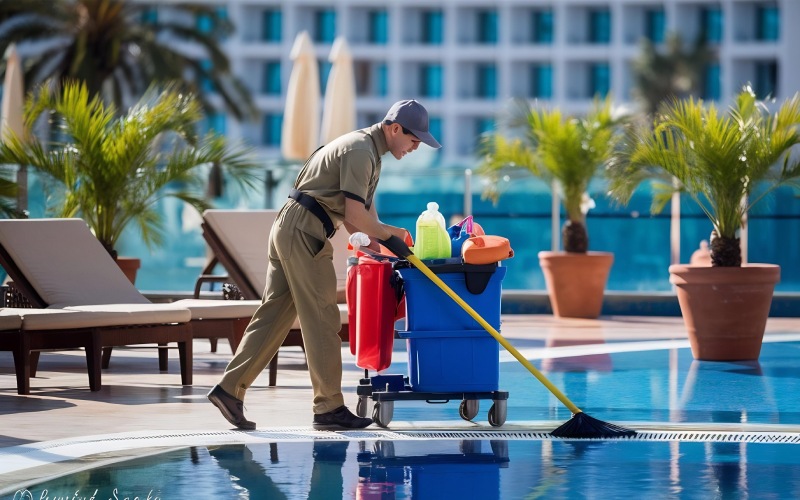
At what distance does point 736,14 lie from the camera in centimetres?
7625

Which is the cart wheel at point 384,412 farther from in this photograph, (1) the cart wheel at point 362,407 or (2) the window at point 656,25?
(2) the window at point 656,25

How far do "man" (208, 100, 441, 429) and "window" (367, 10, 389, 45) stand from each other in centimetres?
7315

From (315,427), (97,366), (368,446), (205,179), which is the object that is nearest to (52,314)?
(97,366)

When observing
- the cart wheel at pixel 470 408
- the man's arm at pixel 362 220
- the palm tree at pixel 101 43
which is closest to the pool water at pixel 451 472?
the cart wheel at pixel 470 408

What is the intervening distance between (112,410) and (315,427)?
1546 mm

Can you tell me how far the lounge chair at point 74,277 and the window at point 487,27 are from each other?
226 feet

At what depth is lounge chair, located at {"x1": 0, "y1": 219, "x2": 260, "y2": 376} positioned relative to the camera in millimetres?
10773

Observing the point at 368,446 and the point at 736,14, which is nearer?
the point at 368,446

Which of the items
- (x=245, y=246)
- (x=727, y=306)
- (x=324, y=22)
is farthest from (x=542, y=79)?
(x=245, y=246)

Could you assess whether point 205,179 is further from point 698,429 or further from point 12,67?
point 698,429

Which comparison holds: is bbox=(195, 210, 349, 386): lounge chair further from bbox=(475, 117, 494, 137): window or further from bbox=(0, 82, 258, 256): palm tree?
bbox=(475, 117, 494, 137): window

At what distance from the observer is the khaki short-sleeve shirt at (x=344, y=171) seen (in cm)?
769

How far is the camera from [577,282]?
18422 mm

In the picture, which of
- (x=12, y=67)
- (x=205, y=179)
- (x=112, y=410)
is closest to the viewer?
(x=112, y=410)
